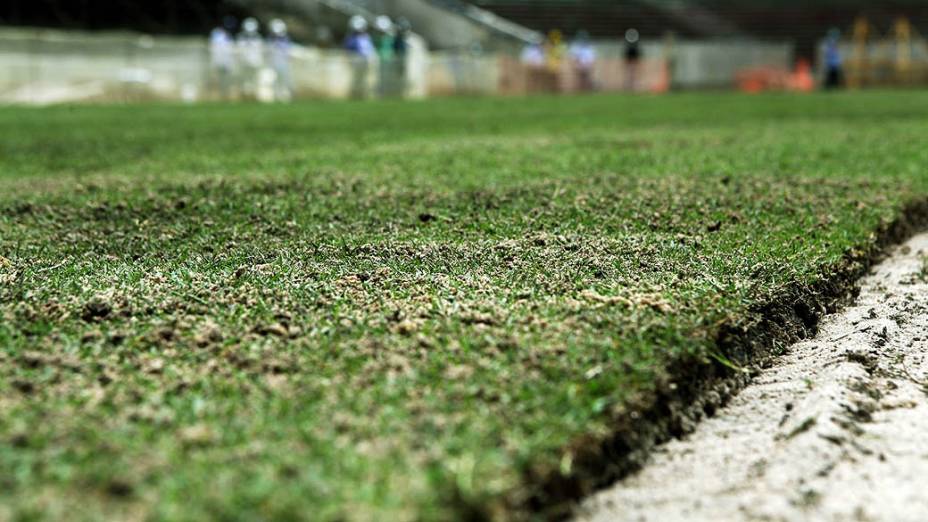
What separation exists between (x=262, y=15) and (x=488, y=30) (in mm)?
7160

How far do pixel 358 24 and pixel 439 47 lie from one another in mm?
7585

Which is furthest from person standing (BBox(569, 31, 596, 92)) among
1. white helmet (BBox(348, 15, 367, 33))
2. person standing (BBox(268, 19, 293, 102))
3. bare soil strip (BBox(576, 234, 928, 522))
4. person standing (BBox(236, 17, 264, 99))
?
bare soil strip (BBox(576, 234, 928, 522))

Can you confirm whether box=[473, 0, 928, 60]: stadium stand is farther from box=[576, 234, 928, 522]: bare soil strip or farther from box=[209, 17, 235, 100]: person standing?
box=[576, 234, 928, 522]: bare soil strip

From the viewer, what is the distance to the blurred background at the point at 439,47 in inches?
833

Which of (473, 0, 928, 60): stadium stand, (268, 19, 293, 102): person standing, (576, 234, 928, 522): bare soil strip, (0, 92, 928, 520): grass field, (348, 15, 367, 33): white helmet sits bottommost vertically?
(576, 234, 928, 522): bare soil strip

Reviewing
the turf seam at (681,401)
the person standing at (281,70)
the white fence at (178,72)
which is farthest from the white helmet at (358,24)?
the turf seam at (681,401)

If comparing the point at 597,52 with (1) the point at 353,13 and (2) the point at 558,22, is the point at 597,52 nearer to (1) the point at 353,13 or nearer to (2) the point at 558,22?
(2) the point at 558,22

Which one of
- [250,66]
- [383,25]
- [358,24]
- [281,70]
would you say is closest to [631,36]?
[383,25]

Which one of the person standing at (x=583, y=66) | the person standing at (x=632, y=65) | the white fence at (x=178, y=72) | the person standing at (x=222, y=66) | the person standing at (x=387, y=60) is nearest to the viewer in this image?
the white fence at (x=178, y=72)

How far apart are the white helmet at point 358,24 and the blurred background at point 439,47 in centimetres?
15

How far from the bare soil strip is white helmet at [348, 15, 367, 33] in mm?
24614

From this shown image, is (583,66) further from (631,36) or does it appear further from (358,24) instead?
(358,24)

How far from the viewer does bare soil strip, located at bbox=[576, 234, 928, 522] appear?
1.78m

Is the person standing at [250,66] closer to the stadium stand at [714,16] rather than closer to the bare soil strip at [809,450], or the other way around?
the stadium stand at [714,16]
